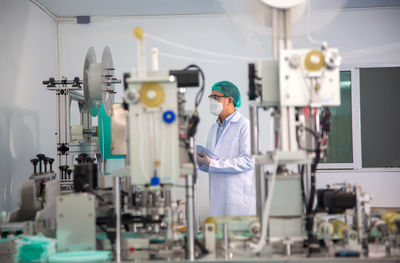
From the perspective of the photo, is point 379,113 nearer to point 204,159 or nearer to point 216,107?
point 216,107

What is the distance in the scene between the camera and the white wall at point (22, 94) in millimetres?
3781

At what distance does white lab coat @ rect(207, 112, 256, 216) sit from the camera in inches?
131

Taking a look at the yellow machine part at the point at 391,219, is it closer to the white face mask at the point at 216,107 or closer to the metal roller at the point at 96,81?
the white face mask at the point at 216,107

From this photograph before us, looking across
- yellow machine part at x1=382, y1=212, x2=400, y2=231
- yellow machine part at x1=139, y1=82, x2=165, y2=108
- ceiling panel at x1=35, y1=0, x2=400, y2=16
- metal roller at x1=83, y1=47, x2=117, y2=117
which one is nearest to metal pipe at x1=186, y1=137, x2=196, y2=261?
yellow machine part at x1=139, y1=82, x2=165, y2=108

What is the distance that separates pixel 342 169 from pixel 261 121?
1.02 m

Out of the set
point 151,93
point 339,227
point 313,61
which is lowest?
point 339,227

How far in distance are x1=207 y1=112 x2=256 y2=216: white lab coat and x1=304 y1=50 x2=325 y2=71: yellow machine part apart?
127cm

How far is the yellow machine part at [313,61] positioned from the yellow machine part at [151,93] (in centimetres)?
66

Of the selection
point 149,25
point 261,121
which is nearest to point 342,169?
point 261,121

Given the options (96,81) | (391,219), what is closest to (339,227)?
(391,219)

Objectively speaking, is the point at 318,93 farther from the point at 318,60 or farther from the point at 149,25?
the point at 149,25

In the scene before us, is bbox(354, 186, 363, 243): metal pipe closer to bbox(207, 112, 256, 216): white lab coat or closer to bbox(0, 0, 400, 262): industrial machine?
bbox(0, 0, 400, 262): industrial machine

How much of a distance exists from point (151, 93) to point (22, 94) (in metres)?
2.49

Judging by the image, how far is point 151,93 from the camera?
2.05m
